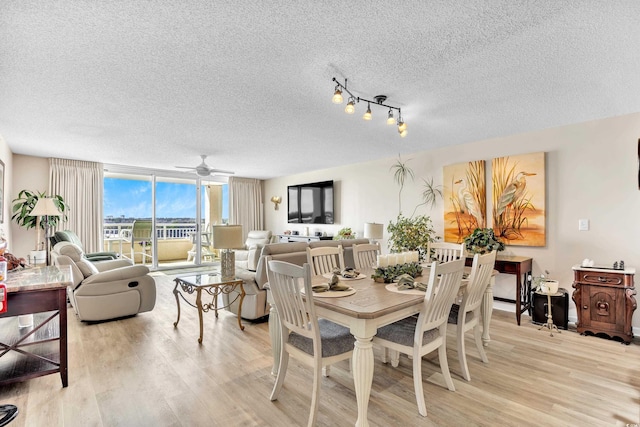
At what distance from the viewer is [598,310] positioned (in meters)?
3.23

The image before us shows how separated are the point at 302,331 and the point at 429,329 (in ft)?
2.78

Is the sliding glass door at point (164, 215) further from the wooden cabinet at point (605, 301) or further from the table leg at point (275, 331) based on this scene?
the wooden cabinet at point (605, 301)

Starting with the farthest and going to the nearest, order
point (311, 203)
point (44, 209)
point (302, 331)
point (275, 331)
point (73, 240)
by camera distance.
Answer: point (311, 203) → point (73, 240) → point (44, 209) → point (275, 331) → point (302, 331)

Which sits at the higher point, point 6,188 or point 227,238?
point 6,188

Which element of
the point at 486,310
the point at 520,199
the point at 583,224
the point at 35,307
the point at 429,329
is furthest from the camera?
the point at 520,199

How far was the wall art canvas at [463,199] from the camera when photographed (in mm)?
4449

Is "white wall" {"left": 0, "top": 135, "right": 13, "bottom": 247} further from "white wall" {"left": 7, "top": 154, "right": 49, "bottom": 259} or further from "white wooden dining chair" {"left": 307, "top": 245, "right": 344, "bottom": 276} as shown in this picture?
"white wooden dining chair" {"left": 307, "top": 245, "right": 344, "bottom": 276}

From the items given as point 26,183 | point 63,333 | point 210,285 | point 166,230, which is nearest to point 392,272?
point 210,285

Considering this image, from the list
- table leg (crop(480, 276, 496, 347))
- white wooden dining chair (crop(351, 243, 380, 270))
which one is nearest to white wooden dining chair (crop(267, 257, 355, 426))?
white wooden dining chair (crop(351, 243, 380, 270))

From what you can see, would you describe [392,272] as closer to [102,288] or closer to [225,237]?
[225,237]

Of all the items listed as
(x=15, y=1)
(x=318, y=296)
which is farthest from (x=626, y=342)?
(x=15, y=1)

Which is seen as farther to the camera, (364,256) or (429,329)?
(364,256)

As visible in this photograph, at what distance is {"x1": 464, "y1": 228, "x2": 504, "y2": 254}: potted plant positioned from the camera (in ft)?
12.8

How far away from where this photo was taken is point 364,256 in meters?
3.50
